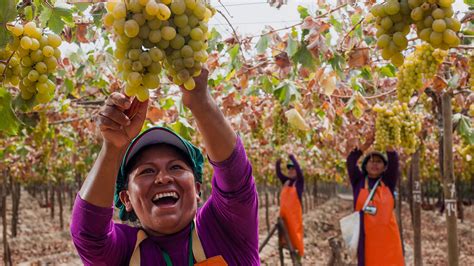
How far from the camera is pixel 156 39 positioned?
972 mm

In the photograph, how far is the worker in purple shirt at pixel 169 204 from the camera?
5.46 ft

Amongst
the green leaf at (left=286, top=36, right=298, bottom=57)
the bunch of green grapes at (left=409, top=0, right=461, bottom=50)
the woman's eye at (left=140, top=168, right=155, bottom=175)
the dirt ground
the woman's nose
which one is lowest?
the dirt ground

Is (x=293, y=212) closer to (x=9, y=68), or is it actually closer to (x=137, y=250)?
(x=137, y=250)

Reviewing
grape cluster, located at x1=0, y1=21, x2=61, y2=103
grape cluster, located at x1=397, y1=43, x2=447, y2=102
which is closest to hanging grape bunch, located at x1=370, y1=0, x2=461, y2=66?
grape cluster, located at x1=0, y1=21, x2=61, y2=103

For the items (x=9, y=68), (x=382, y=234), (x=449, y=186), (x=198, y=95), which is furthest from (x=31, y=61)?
(x=382, y=234)

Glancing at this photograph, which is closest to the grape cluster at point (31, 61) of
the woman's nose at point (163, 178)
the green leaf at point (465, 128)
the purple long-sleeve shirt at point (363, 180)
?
the woman's nose at point (163, 178)

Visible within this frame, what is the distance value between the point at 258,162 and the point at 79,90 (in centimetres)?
1053

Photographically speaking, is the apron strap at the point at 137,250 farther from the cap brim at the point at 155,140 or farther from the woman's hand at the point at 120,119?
the woman's hand at the point at 120,119

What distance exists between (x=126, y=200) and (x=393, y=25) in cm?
140

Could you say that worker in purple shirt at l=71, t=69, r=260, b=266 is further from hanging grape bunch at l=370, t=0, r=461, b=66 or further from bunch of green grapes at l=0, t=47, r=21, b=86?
hanging grape bunch at l=370, t=0, r=461, b=66

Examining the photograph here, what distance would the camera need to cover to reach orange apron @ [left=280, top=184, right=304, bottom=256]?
31.1ft

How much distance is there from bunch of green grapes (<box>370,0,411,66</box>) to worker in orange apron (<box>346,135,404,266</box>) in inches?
170

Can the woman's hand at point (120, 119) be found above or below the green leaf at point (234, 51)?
below

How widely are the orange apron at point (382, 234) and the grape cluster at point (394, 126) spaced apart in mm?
1446
